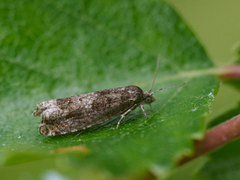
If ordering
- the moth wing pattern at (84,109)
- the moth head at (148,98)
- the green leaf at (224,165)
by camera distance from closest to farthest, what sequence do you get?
the green leaf at (224,165) < the moth wing pattern at (84,109) < the moth head at (148,98)

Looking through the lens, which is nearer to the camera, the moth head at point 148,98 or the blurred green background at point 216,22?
the moth head at point 148,98

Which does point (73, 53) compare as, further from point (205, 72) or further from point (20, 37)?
point (205, 72)

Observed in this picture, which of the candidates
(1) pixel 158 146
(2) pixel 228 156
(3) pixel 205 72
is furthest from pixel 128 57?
(1) pixel 158 146

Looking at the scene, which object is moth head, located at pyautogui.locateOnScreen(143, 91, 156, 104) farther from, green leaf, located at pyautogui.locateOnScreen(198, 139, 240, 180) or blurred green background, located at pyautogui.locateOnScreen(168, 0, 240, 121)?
blurred green background, located at pyautogui.locateOnScreen(168, 0, 240, 121)

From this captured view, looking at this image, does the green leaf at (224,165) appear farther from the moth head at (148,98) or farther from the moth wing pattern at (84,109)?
the moth wing pattern at (84,109)

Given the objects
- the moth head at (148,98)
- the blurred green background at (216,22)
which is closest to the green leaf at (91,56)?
the moth head at (148,98)

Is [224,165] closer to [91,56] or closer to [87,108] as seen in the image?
[87,108]
